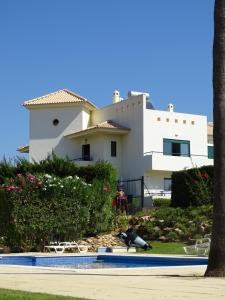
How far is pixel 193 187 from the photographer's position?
109ft

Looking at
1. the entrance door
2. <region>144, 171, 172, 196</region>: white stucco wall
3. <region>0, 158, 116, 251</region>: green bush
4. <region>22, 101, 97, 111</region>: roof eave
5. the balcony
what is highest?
<region>22, 101, 97, 111</region>: roof eave

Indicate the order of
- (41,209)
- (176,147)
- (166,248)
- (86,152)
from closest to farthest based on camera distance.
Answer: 1. (166,248)
2. (41,209)
3. (176,147)
4. (86,152)

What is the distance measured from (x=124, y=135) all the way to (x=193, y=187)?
20127mm

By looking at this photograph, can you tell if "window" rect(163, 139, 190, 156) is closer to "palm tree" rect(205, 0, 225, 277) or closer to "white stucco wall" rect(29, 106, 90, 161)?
"white stucco wall" rect(29, 106, 90, 161)

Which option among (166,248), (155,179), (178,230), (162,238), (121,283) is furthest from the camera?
(155,179)

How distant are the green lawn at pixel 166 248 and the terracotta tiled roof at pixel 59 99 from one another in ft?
97.7

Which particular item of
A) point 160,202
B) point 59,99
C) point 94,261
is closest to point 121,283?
point 94,261

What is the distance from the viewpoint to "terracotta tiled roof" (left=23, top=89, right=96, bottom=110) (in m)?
55.0

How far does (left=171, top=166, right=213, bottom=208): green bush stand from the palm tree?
17731mm

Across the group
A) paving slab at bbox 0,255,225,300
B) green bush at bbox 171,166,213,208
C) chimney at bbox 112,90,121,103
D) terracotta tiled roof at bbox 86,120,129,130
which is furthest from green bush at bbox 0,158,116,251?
chimney at bbox 112,90,121,103

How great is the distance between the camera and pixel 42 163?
132ft

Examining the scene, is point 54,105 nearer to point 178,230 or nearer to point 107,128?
point 107,128

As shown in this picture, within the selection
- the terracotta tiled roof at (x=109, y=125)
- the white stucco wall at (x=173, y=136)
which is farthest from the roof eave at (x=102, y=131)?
the white stucco wall at (x=173, y=136)

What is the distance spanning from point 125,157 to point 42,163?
1402 centimetres
